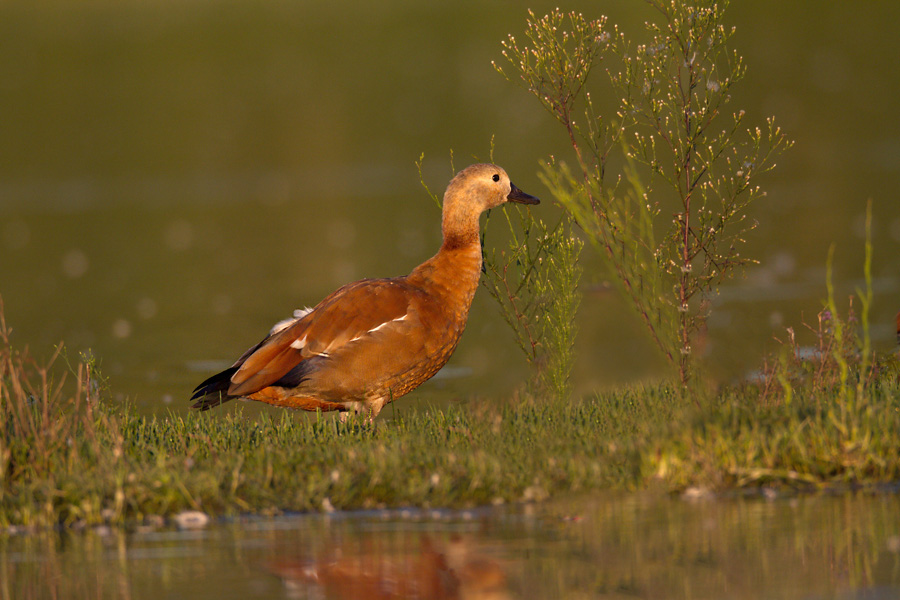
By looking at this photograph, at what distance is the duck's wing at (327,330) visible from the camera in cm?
961

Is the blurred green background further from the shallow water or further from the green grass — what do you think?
the shallow water

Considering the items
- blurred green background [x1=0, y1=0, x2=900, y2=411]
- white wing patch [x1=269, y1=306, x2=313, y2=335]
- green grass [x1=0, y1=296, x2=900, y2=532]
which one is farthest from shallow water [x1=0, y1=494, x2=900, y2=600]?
blurred green background [x1=0, y1=0, x2=900, y2=411]

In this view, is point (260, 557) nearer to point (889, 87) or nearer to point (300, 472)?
point (300, 472)

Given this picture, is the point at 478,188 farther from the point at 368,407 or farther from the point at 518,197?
the point at 368,407

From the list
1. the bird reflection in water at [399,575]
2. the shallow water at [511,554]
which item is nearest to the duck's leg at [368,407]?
the shallow water at [511,554]

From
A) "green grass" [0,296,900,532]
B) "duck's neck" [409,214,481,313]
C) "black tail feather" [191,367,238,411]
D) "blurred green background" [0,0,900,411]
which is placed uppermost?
"blurred green background" [0,0,900,411]

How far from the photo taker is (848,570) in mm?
5637

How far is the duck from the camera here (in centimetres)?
965

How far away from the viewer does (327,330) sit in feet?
32.1

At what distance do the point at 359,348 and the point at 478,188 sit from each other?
6.00 ft

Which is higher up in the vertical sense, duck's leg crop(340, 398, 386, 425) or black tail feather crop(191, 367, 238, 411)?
black tail feather crop(191, 367, 238, 411)

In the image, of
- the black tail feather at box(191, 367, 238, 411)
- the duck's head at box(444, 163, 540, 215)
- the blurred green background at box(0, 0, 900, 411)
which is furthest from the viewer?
the blurred green background at box(0, 0, 900, 411)

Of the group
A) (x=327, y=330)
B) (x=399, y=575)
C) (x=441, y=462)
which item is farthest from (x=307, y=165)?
(x=399, y=575)

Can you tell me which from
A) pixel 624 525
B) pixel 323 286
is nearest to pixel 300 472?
pixel 624 525
